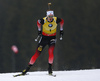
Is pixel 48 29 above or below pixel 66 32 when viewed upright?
above

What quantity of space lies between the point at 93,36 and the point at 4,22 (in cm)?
470

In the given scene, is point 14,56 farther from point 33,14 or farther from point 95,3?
point 95,3

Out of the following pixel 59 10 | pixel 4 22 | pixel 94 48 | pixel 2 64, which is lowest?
pixel 2 64

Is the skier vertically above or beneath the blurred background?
above

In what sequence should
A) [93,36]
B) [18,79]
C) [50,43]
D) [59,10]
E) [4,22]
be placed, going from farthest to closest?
[4,22] → [93,36] → [59,10] → [50,43] → [18,79]

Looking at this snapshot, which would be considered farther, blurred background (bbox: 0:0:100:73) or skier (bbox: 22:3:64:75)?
blurred background (bbox: 0:0:100:73)

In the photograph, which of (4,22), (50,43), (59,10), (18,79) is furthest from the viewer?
(4,22)

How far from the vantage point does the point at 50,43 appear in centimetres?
478

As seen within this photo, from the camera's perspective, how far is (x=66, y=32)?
37.3ft

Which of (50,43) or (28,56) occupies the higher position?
(50,43)

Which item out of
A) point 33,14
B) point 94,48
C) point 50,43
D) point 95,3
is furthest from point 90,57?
point 50,43

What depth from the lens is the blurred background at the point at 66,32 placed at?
11.3 metres

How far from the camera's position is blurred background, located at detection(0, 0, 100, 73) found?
37.1 feet

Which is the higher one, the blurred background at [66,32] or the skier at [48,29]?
the skier at [48,29]
